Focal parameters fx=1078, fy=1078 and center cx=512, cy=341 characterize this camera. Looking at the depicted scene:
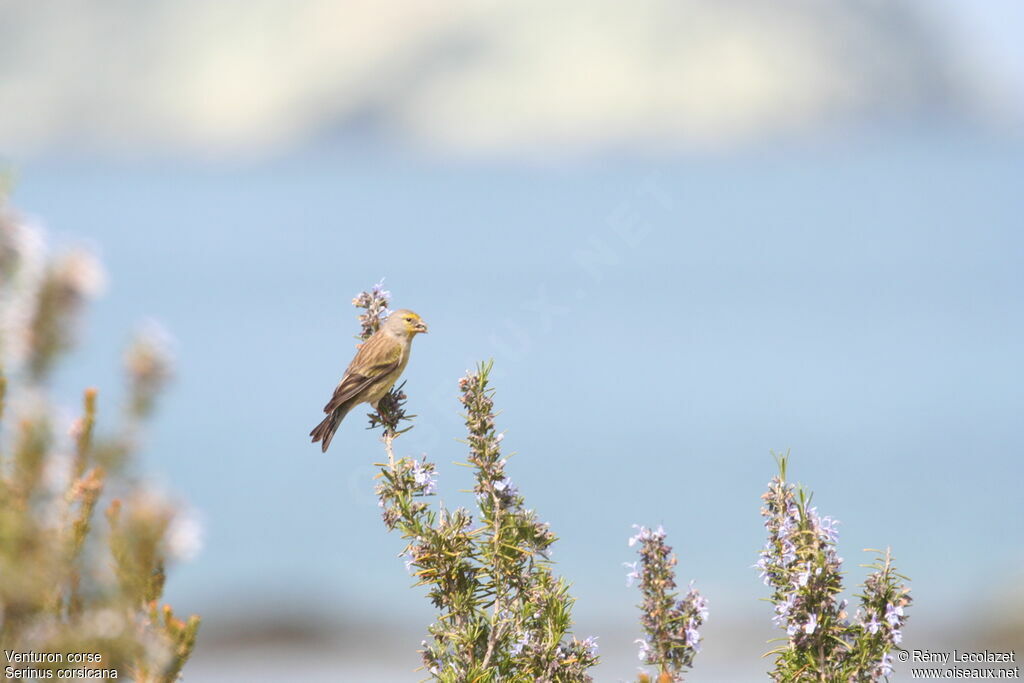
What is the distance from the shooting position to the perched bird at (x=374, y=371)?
4.97 metres

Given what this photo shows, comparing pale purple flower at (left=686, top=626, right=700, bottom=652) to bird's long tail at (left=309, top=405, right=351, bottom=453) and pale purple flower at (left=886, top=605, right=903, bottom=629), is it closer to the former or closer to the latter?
pale purple flower at (left=886, top=605, right=903, bottom=629)

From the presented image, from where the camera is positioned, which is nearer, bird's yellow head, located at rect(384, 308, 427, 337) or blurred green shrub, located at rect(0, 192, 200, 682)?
blurred green shrub, located at rect(0, 192, 200, 682)

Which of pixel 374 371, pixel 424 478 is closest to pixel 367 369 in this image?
pixel 374 371

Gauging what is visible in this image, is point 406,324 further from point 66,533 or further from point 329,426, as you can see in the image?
point 66,533

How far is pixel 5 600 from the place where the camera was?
9.98ft

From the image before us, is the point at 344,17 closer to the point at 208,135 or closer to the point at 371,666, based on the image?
the point at 208,135

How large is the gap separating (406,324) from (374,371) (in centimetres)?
95

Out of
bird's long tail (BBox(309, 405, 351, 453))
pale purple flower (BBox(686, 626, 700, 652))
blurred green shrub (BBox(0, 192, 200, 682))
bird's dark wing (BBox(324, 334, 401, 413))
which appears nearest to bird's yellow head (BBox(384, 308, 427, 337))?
bird's dark wing (BBox(324, 334, 401, 413))

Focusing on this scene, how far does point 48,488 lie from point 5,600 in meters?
0.47

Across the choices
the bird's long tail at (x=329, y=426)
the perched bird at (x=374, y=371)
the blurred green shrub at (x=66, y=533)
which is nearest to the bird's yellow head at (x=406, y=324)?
Answer: the perched bird at (x=374, y=371)

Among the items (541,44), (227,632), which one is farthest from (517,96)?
(227,632)

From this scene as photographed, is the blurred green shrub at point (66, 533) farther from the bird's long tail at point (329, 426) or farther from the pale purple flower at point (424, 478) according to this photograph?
the bird's long tail at point (329, 426)

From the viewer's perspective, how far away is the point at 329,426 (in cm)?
618

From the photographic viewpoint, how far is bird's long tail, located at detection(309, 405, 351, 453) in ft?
19.7
